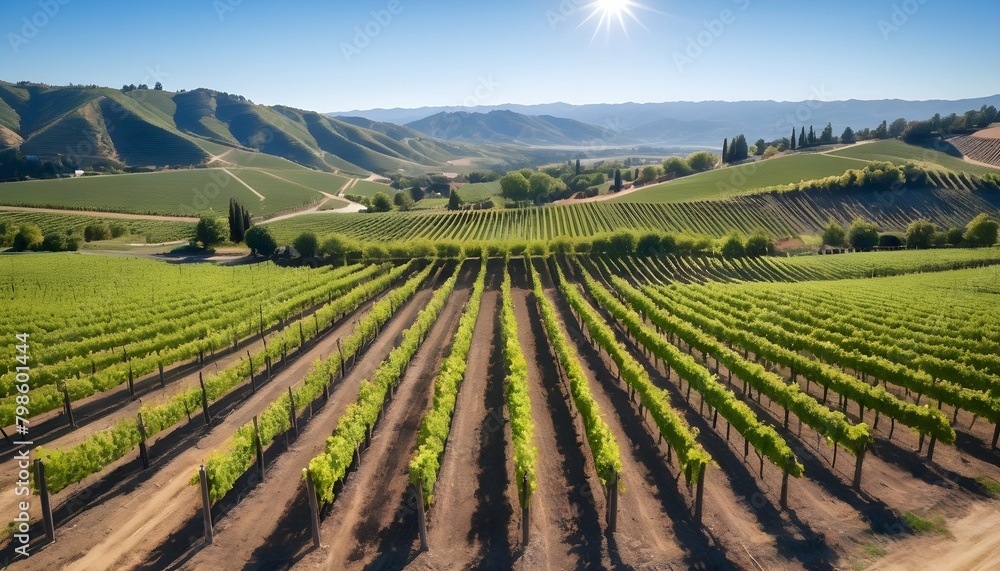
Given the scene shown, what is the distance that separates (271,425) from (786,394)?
26.0 m

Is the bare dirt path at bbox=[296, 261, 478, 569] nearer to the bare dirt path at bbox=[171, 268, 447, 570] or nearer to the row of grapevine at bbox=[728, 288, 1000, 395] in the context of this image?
the bare dirt path at bbox=[171, 268, 447, 570]

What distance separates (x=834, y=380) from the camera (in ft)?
93.5

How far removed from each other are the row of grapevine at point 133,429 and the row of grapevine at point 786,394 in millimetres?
29826

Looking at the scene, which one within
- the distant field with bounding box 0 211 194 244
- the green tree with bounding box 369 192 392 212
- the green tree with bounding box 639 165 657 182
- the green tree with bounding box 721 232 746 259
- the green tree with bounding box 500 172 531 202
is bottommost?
the green tree with bounding box 721 232 746 259

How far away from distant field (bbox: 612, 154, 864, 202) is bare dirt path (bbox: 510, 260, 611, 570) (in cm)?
10759

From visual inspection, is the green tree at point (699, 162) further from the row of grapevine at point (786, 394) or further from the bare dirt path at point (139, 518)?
the bare dirt path at point (139, 518)

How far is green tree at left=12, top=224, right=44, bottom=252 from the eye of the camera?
3164 inches

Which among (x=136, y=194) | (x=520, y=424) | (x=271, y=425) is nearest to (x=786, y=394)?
(x=520, y=424)

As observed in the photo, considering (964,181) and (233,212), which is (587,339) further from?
(964,181)

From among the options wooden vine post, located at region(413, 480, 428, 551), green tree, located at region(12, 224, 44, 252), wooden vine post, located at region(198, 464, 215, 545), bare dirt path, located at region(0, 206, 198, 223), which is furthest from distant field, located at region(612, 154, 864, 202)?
wooden vine post, located at region(198, 464, 215, 545)

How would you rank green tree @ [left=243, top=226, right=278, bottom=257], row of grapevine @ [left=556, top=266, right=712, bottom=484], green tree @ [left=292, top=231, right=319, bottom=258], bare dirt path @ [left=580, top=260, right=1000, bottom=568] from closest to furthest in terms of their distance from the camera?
bare dirt path @ [left=580, top=260, right=1000, bottom=568] → row of grapevine @ [left=556, top=266, right=712, bottom=484] → green tree @ [left=292, top=231, right=319, bottom=258] → green tree @ [left=243, top=226, right=278, bottom=257]

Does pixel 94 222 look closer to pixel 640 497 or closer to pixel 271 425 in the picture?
pixel 271 425

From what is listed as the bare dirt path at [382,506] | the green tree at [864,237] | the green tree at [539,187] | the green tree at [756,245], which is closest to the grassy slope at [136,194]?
the green tree at [539,187]

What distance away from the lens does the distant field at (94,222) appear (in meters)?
101
